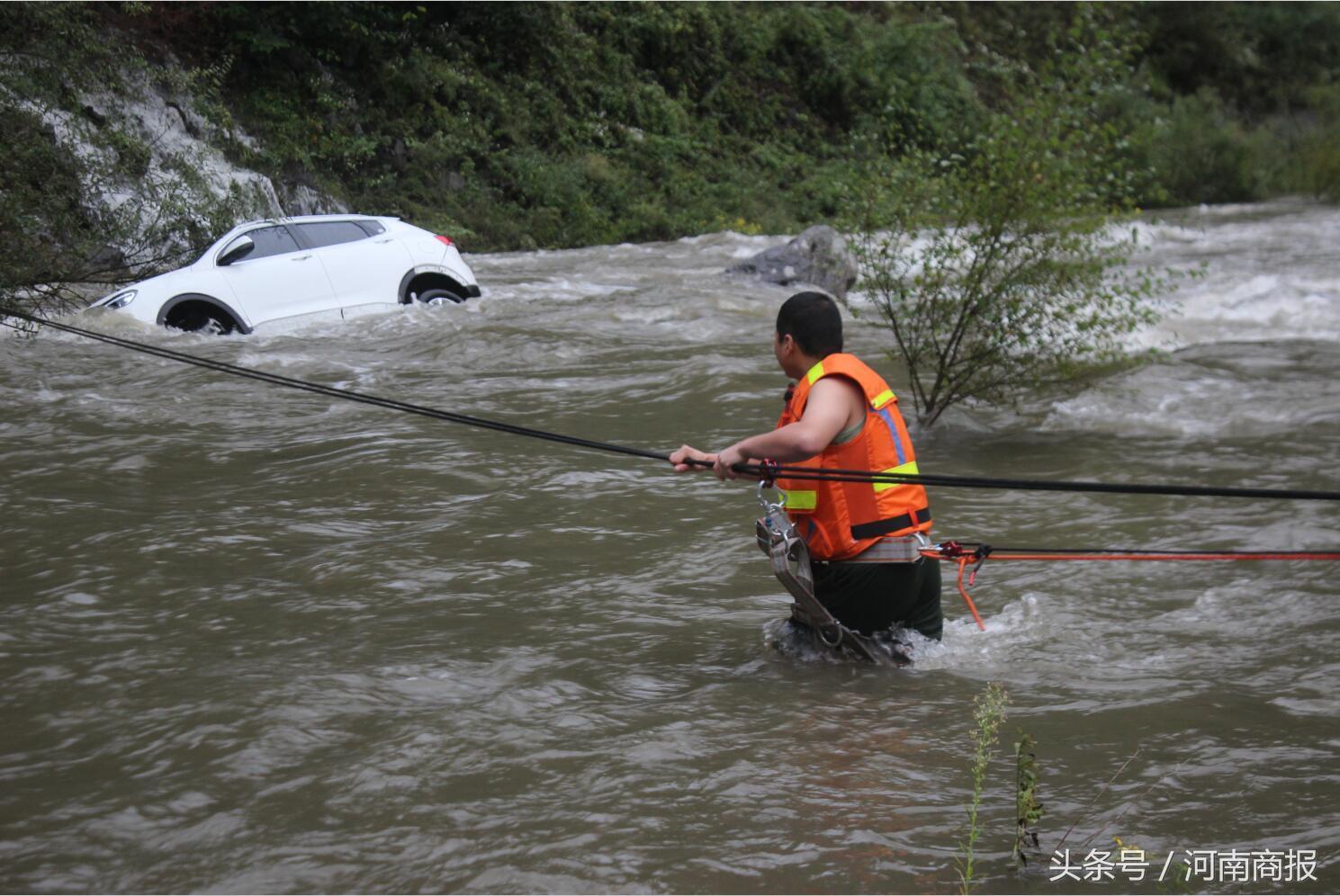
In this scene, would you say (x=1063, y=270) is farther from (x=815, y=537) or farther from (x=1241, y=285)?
(x=1241, y=285)

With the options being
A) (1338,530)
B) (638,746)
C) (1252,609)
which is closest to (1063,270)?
(1338,530)

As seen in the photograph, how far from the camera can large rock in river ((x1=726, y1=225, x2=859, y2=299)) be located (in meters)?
17.8

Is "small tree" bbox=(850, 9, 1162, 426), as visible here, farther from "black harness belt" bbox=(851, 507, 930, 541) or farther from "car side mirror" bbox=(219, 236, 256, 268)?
"car side mirror" bbox=(219, 236, 256, 268)

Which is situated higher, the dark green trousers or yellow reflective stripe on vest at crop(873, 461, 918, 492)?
yellow reflective stripe on vest at crop(873, 461, 918, 492)

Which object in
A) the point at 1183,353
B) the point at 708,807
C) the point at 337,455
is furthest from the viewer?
the point at 1183,353

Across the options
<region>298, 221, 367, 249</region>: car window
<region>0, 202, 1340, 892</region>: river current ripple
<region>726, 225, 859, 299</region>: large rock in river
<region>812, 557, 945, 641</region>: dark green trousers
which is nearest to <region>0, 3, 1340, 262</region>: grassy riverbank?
<region>726, 225, 859, 299</region>: large rock in river

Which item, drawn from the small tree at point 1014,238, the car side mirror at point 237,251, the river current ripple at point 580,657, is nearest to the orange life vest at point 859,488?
the river current ripple at point 580,657

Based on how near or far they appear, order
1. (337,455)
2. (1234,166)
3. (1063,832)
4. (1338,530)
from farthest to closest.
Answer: (1234,166) < (337,455) < (1338,530) < (1063,832)

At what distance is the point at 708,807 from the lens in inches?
167

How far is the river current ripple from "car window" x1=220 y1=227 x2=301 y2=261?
2.94m

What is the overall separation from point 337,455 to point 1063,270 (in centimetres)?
554

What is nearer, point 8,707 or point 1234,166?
point 8,707

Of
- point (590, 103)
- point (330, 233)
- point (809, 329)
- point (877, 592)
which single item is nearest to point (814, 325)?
point (809, 329)

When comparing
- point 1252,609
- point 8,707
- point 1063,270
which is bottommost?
point 1252,609
